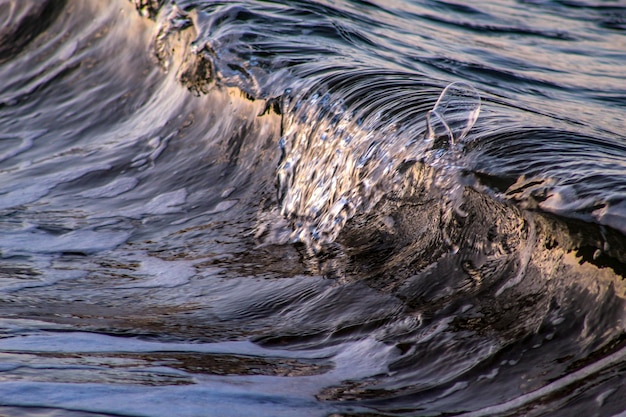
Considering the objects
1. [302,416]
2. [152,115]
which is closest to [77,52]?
[152,115]

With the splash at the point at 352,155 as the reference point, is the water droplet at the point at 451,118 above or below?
above

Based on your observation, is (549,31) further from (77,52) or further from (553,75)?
(77,52)

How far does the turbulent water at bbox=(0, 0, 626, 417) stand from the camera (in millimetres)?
2039

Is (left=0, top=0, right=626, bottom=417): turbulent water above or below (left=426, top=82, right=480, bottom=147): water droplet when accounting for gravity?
below

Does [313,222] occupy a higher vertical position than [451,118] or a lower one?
lower

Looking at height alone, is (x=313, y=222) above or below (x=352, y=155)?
below

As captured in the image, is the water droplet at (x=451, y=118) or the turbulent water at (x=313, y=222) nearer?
the turbulent water at (x=313, y=222)

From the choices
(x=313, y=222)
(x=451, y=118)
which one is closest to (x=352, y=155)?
(x=313, y=222)

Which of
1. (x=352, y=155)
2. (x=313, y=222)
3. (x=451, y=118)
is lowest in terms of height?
(x=313, y=222)

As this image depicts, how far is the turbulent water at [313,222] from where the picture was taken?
6.69 ft

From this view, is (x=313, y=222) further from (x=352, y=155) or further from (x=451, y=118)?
(x=451, y=118)

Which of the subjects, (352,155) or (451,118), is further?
(352,155)

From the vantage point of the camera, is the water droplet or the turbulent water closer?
the turbulent water

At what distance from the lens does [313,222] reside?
10.4 feet
